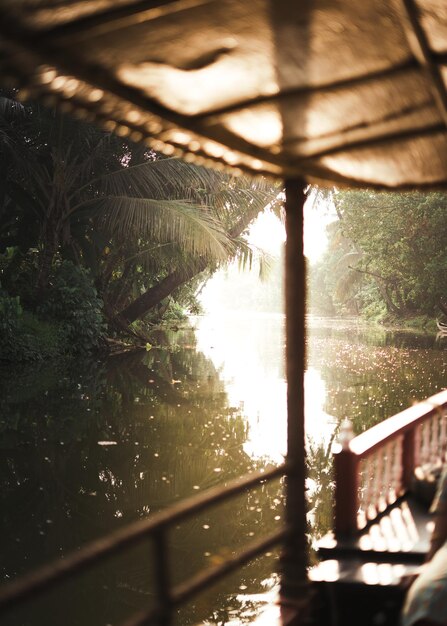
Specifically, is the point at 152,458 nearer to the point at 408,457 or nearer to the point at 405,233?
the point at 408,457

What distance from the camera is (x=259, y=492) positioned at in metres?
8.84

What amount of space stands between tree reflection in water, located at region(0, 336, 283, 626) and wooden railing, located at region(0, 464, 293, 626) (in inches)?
112

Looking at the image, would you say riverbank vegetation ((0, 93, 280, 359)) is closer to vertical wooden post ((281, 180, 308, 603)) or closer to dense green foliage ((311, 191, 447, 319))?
dense green foliage ((311, 191, 447, 319))

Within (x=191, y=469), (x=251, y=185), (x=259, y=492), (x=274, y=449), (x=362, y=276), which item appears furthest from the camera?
(x=362, y=276)

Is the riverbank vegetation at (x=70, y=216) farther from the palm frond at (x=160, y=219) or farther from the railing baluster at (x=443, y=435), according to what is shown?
the railing baluster at (x=443, y=435)

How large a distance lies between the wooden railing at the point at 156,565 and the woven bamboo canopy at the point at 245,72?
1514mm

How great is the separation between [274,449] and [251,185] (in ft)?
58.9

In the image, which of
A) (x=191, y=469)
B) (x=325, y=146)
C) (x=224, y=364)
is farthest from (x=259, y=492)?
(x=224, y=364)

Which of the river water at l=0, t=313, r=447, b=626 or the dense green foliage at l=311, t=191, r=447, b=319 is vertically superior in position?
the dense green foliage at l=311, t=191, r=447, b=319

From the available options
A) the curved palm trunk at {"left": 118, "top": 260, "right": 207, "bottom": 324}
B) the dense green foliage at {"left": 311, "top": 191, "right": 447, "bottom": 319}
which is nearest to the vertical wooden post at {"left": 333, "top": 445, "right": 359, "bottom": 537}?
the curved palm trunk at {"left": 118, "top": 260, "right": 207, "bottom": 324}

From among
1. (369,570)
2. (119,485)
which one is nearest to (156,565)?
(369,570)

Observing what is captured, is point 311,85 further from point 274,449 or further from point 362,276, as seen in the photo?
point 362,276

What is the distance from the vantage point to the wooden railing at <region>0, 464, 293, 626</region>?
1.93 metres

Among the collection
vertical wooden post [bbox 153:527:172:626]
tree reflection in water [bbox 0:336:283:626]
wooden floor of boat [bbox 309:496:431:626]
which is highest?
vertical wooden post [bbox 153:527:172:626]
